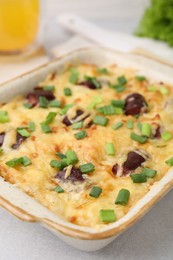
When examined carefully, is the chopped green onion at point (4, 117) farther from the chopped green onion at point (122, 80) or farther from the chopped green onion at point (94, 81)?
the chopped green onion at point (122, 80)

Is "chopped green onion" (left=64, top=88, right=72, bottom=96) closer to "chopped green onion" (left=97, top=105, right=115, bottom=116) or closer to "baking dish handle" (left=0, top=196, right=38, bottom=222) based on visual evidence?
"chopped green onion" (left=97, top=105, right=115, bottom=116)

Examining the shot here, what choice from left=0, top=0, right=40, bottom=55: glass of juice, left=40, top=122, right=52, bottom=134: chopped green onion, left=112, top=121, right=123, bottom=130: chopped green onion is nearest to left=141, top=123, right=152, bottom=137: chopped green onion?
left=112, top=121, right=123, bottom=130: chopped green onion

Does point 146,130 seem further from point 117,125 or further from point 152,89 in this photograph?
point 152,89

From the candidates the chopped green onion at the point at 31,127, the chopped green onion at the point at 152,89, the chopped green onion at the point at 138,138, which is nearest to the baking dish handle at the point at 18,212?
the chopped green onion at the point at 31,127

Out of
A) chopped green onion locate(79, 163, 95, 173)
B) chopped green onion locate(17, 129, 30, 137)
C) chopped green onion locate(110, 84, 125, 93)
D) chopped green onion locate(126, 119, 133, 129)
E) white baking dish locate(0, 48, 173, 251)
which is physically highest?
white baking dish locate(0, 48, 173, 251)

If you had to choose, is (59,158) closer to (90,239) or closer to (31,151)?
(31,151)

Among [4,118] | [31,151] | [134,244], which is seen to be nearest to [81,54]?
[4,118]

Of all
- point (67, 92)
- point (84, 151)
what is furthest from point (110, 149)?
point (67, 92)
